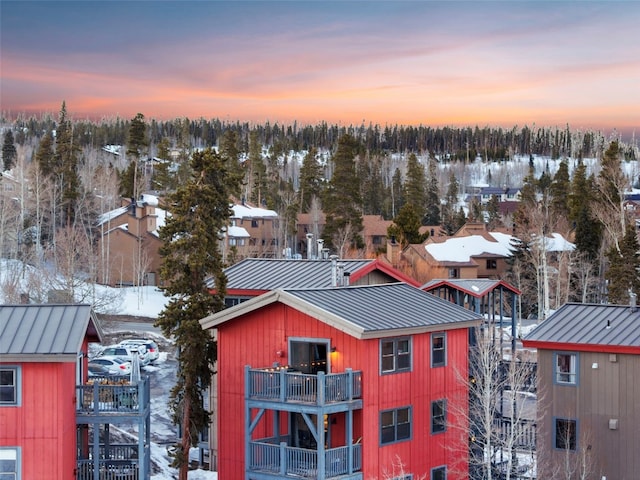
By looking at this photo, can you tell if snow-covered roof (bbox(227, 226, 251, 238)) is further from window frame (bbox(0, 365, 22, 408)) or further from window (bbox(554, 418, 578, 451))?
window frame (bbox(0, 365, 22, 408))

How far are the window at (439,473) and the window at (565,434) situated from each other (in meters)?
3.88

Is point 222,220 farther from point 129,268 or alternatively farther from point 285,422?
point 129,268

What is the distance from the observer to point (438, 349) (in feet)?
107

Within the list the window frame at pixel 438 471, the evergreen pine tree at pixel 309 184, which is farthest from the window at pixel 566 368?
the evergreen pine tree at pixel 309 184

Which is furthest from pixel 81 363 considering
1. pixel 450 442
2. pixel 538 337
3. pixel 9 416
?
pixel 538 337

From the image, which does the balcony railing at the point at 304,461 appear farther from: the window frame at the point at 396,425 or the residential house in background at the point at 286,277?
the residential house in background at the point at 286,277

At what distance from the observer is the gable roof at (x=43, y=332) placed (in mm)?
26234

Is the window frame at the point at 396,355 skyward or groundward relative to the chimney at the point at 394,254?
groundward

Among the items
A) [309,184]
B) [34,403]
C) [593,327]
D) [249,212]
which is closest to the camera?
[34,403]

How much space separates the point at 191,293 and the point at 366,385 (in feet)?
25.4

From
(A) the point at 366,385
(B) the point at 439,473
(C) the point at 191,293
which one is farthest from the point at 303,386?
(C) the point at 191,293

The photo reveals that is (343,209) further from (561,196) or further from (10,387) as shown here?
(10,387)

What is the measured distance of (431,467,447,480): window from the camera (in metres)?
32.2

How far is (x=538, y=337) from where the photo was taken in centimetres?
3127
